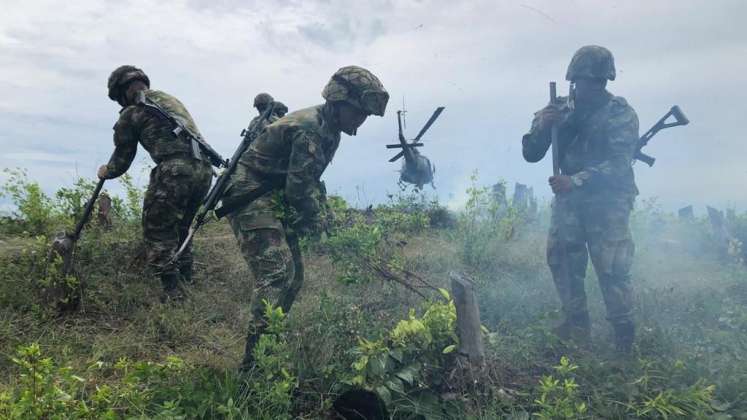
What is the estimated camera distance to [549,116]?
4680mm

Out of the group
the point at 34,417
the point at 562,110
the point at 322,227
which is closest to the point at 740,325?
the point at 562,110

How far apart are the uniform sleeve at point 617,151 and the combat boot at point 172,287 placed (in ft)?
12.4

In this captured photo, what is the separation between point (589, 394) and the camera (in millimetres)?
3262

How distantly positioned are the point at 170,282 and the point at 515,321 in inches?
130

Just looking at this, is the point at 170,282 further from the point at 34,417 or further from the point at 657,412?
the point at 657,412

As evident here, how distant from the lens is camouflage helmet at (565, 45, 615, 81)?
4.46 meters

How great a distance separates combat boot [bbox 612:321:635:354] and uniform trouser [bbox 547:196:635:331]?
2cm

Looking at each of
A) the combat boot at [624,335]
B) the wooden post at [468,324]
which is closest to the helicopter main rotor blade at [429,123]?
the combat boot at [624,335]

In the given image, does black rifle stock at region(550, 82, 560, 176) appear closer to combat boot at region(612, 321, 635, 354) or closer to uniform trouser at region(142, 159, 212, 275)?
combat boot at region(612, 321, 635, 354)

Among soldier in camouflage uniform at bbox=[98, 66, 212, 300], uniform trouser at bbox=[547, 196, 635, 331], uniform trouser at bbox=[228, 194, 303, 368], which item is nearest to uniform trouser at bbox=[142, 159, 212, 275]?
soldier in camouflage uniform at bbox=[98, 66, 212, 300]

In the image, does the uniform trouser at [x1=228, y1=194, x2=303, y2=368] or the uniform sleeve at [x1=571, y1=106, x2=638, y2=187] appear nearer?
the uniform trouser at [x1=228, y1=194, x2=303, y2=368]

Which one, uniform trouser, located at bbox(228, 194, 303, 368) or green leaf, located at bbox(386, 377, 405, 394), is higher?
uniform trouser, located at bbox(228, 194, 303, 368)

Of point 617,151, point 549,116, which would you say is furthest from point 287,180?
point 617,151

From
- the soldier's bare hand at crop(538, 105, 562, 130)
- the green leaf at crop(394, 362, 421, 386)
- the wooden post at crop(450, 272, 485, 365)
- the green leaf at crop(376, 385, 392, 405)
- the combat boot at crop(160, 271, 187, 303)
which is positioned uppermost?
the soldier's bare hand at crop(538, 105, 562, 130)
